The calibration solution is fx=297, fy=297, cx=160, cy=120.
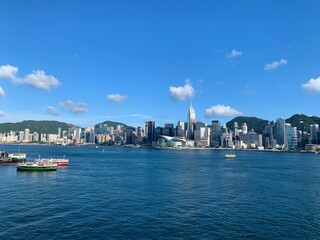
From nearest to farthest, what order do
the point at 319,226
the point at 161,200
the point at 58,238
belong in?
the point at 58,238, the point at 319,226, the point at 161,200

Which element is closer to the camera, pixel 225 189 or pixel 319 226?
pixel 319 226

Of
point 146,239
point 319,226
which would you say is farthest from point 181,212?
point 319,226

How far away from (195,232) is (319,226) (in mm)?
15269

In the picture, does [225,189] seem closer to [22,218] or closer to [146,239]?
[146,239]

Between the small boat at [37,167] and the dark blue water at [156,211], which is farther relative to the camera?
the small boat at [37,167]

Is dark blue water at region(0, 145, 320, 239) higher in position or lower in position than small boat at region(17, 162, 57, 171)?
lower

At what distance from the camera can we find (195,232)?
104 ft

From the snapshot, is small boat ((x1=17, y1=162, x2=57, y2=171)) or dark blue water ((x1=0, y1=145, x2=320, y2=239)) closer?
dark blue water ((x1=0, y1=145, x2=320, y2=239))

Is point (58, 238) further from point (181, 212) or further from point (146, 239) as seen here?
point (181, 212)

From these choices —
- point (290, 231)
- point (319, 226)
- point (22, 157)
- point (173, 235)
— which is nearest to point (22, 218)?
point (173, 235)

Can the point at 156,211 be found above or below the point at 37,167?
below

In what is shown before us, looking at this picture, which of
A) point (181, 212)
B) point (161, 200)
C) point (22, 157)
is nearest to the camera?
point (181, 212)

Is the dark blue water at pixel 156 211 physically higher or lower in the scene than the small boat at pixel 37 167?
lower

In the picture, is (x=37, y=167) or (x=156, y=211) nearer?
(x=156, y=211)
